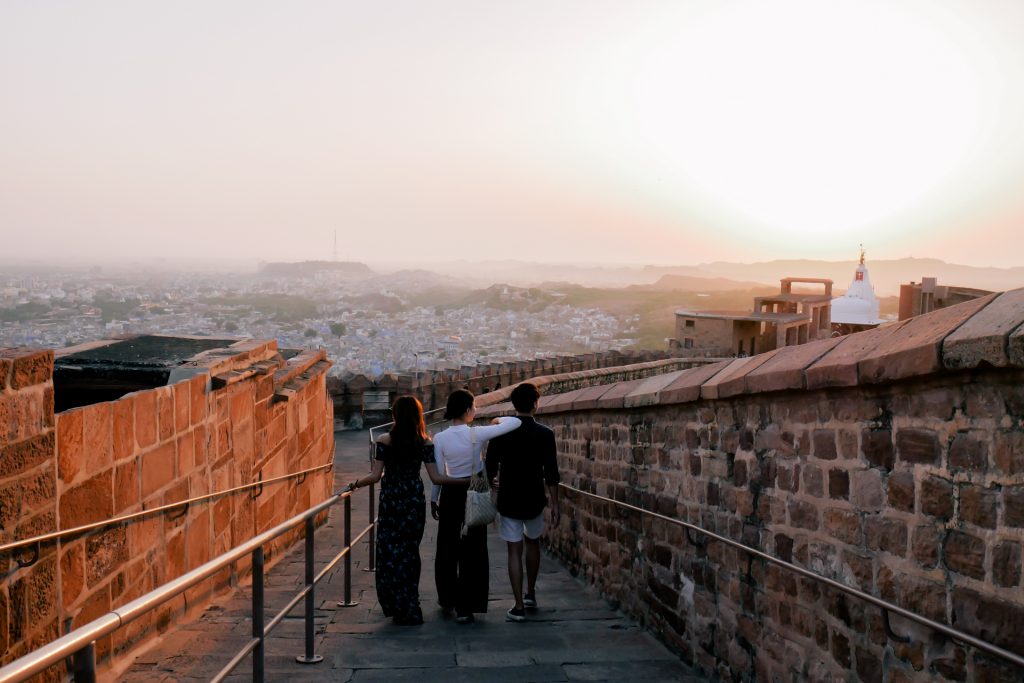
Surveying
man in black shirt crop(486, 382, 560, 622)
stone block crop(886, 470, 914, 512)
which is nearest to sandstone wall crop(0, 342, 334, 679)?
man in black shirt crop(486, 382, 560, 622)

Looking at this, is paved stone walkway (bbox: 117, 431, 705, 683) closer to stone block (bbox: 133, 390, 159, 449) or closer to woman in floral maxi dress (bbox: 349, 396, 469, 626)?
woman in floral maxi dress (bbox: 349, 396, 469, 626)

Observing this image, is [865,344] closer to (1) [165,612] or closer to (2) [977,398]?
(2) [977,398]

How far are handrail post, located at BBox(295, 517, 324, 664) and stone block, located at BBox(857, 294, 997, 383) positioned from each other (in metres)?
2.82

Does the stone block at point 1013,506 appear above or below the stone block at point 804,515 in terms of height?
above

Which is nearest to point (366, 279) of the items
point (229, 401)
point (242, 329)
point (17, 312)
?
point (242, 329)

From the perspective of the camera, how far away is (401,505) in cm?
615

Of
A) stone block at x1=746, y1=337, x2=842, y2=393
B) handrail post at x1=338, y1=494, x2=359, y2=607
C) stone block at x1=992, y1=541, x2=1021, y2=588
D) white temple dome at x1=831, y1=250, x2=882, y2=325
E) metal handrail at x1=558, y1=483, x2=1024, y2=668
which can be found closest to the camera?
metal handrail at x1=558, y1=483, x2=1024, y2=668

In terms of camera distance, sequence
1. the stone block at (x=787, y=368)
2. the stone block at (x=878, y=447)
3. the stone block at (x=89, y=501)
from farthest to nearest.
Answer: the stone block at (x=89, y=501) → the stone block at (x=787, y=368) → the stone block at (x=878, y=447)

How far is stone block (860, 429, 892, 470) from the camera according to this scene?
11.9 ft

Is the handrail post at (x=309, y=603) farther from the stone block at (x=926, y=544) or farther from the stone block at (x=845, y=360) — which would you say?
the stone block at (x=926, y=544)

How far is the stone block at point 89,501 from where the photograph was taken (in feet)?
15.1

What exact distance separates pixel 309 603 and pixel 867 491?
9.60 ft

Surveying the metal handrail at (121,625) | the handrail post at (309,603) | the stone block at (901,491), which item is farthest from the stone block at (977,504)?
the handrail post at (309,603)

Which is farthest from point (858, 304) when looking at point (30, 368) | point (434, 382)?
point (30, 368)
